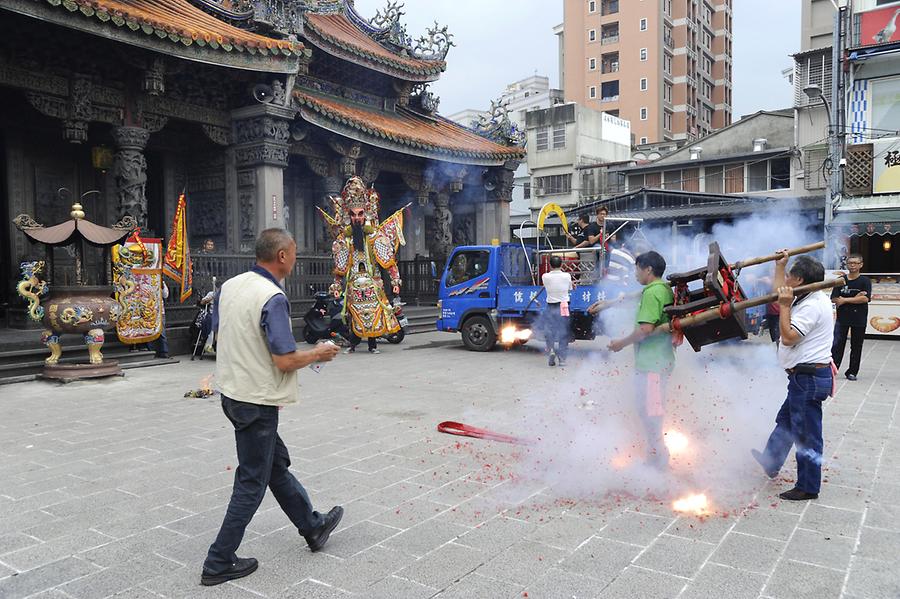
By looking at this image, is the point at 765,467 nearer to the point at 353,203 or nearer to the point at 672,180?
the point at 353,203

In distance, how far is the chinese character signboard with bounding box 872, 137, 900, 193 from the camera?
17.5m

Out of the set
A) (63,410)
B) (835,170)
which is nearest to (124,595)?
(63,410)

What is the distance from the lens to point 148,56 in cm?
1175

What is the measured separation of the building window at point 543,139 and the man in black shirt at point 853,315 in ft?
107

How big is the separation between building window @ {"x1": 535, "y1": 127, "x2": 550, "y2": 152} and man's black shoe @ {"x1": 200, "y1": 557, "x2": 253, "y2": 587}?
39389mm

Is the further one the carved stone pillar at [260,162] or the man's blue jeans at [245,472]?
the carved stone pillar at [260,162]

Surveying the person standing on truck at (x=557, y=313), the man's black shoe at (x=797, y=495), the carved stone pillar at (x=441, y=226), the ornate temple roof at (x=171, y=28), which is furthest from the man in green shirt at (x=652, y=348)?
the carved stone pillar at (x=441, y=226)

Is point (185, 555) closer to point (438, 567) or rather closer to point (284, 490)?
point (284, 490)

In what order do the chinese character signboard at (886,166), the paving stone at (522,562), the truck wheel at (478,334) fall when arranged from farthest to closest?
the chinese character signboard at (886,166) < the truck wheel at (478,334) < the paving stone at (522,562)

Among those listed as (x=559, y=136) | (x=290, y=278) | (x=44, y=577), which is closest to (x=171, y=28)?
(x=290, y=278)

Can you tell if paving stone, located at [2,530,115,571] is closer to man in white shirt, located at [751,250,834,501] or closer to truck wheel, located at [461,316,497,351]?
man in white shirt, located at [751,250,834,501]

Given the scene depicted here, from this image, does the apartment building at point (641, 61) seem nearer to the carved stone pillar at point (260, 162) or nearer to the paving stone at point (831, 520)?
the carved stone pillar at point (260, 162)

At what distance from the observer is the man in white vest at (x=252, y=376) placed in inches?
132

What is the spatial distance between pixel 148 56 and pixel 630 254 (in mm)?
9230
